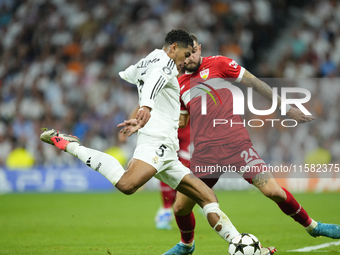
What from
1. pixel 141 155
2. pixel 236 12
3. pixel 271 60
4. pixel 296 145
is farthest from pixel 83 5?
pixel 141 155

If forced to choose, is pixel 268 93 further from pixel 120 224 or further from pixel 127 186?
pixel 120 224

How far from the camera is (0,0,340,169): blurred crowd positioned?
51.1 ft

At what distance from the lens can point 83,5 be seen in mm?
18469

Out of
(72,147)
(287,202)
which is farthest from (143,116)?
(287,202)

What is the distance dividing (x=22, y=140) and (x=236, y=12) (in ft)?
29.0

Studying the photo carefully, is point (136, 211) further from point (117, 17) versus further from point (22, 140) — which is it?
point (117, 17)

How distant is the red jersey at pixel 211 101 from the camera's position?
5422mm

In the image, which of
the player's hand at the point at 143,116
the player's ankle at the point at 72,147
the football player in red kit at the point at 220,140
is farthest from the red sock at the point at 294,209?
the player's ankle at the point at 72,147

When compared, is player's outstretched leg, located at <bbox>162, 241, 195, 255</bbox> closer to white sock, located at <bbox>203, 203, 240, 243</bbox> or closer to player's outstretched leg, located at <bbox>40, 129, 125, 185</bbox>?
white sock, located at <bbox>203, 203, 240, 243</bbox>

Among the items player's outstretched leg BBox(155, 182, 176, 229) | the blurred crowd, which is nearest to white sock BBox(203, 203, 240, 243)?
player's outstretched leg BBox(155, 182, 176, 229)

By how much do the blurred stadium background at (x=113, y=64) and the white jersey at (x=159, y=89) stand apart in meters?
9.78

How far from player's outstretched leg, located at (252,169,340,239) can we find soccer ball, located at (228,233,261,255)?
77cm

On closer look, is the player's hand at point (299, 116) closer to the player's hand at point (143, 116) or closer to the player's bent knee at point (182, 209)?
the player's bent knee at point (182, 209)

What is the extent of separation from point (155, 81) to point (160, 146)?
0.67m
